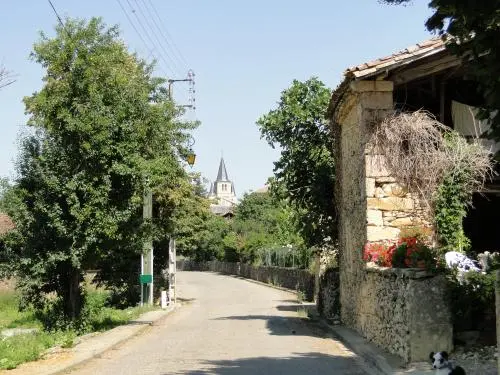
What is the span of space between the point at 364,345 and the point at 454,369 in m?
6.29

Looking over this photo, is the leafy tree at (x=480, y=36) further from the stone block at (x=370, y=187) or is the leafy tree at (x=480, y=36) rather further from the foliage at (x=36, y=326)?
the foliage at (x=36, y=326)

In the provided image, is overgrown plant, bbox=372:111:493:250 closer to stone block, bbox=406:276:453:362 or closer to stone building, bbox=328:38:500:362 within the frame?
stone building, bbox=328:38:500:362

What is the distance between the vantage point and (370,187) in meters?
14.0

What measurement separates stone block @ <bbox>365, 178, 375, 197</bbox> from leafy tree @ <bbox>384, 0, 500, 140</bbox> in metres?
8.38

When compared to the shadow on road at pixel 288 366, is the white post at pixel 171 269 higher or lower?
higher

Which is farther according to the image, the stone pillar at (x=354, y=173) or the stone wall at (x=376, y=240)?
the stone pillar at (x=354, y=173)

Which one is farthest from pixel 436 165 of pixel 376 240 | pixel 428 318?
pixel 428 318

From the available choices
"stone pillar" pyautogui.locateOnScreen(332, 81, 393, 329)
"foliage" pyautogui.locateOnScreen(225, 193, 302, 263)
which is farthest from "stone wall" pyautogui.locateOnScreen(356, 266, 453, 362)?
"foliage" pyautogui.locateOnScreen(225, 193, 302, 263)

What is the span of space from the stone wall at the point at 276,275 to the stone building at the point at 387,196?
15676 millimetres

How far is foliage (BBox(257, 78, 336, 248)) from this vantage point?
67.8ft

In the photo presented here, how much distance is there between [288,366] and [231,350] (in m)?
2.51

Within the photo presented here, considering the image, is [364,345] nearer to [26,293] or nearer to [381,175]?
[381,175]

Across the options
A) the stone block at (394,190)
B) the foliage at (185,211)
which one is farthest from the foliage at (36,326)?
the stone block at (394,190)

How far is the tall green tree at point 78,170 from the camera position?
16406mm
